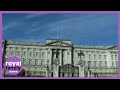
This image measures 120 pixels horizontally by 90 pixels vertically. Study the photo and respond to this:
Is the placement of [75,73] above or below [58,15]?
below

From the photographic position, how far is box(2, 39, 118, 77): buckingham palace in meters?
11.0

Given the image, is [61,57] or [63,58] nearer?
[63,58]

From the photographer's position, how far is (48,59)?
11477mm

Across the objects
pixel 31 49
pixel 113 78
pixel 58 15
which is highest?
pixel 58 15

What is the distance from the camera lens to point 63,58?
11672 mm

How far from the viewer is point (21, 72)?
10.9 meters

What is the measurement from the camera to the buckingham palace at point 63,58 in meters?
11.0

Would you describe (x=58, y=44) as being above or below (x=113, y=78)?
above

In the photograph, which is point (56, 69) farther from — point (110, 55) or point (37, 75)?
point (110, 55)

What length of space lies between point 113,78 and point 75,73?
1044 millimetres

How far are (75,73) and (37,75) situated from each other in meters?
1.01

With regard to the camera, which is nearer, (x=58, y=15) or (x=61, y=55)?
(x=58, y=15)
